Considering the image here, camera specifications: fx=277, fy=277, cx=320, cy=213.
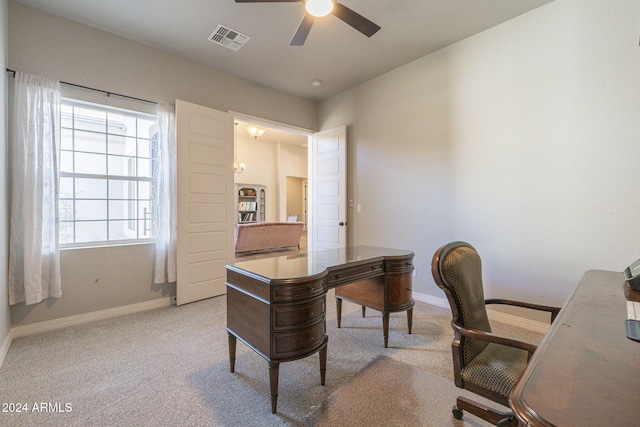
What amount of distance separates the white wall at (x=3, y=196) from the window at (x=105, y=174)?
1.47ft

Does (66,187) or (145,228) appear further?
(145,228)

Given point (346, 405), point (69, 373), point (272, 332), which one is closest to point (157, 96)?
point (69, 373)

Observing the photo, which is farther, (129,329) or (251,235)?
(251,235)

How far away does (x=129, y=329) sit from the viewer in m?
2.71

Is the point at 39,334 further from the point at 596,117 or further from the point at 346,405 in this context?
the point at 596,117

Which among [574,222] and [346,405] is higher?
[574,222]

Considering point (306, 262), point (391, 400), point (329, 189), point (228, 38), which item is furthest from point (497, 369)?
point (228, 38)

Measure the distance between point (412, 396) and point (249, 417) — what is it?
0.99 meters

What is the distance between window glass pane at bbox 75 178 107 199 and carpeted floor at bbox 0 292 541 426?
136 centimetres

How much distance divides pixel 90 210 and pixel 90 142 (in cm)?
75

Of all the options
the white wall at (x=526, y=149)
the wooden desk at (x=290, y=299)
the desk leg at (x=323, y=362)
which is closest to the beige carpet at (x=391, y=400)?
the desk leg at (x=323, y=362)

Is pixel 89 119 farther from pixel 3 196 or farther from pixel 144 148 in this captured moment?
pixel 3 196

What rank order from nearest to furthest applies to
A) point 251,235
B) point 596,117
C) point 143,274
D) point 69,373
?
point 69,373 < point 596,117 < point 143,274 < point 251,235

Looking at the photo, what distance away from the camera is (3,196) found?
2.31 m
